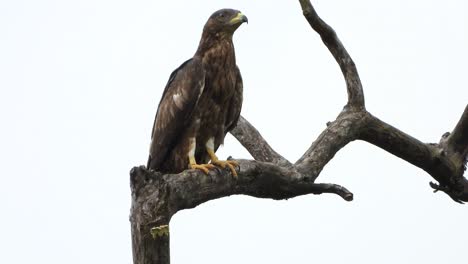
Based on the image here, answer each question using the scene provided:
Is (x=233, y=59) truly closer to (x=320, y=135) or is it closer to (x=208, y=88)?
(x=208, y=88)

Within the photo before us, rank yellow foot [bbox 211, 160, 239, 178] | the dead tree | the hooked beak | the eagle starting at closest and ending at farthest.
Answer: the dead tree < yellow foot [bbox 211, 160, 239, 178] < the eagle < the hooked beak

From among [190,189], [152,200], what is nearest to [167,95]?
[190,189]

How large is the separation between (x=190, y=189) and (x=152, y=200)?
61 cm

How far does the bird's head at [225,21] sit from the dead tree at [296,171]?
33.4 inches

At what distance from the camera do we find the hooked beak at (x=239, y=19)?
787 centimetres

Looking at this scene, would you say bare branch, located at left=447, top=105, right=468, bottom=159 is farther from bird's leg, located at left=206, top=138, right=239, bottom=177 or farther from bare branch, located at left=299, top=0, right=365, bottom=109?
bird's leg, located at left=206, top=138, right=239, bottom=177

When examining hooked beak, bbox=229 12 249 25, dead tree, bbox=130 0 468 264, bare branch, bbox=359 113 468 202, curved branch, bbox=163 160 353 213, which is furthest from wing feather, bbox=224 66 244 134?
curved branch, bbox=163 160 353 213

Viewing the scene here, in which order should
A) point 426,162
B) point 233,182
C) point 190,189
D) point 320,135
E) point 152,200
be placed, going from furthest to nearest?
1. point 426,162
2. point 320,135
3. point 233,182
4. point 190,189
5. point 152,200

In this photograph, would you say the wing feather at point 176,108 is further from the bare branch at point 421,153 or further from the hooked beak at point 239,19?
the bare branch at point 421,153

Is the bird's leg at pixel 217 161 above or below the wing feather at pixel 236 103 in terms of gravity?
below

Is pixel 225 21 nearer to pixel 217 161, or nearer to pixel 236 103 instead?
pixel 236 103

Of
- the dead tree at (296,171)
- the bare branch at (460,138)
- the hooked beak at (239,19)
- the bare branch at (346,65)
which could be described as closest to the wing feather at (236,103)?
the hooked beak at (239,19)

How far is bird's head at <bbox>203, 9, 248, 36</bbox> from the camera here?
7.91 meters

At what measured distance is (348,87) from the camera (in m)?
7.72
